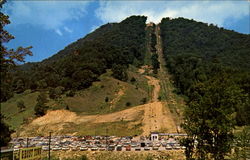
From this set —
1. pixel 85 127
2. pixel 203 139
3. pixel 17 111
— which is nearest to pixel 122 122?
pixel 85 127

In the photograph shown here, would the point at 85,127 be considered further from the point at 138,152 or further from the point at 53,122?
the point at 138,152

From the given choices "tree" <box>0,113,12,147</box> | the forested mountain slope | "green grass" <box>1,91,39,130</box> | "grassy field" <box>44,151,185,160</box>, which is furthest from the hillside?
"tree" <box>0,113,12,147</box>

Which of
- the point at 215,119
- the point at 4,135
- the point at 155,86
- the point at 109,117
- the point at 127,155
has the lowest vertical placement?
the point at 127,155

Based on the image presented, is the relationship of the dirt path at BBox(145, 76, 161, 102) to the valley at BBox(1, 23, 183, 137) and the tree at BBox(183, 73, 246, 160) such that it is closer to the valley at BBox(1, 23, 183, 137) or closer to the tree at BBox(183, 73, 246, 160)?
the valley at BBox(1, 23, 183, 137)

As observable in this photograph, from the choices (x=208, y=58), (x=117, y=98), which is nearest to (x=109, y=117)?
(x=117, y=98)

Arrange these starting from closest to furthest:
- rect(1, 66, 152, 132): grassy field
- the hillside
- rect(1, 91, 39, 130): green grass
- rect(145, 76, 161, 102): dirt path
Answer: the hillside < rect(1, 91, 39, 130): green grass < rect(1, 66, 152, 132): grassy field < rect(145, 76, 161, 102): dirt path

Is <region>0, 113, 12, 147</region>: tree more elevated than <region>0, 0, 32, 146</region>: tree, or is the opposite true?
<region>0, 0, 32, 146</region>: tree

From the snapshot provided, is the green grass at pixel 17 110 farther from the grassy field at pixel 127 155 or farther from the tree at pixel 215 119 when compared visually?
the tree at pixel 215 119

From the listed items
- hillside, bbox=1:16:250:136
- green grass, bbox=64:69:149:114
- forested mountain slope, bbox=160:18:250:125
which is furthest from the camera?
green grass, bbox=64:69:149:114

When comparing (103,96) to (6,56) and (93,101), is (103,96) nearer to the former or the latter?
(93,101)
